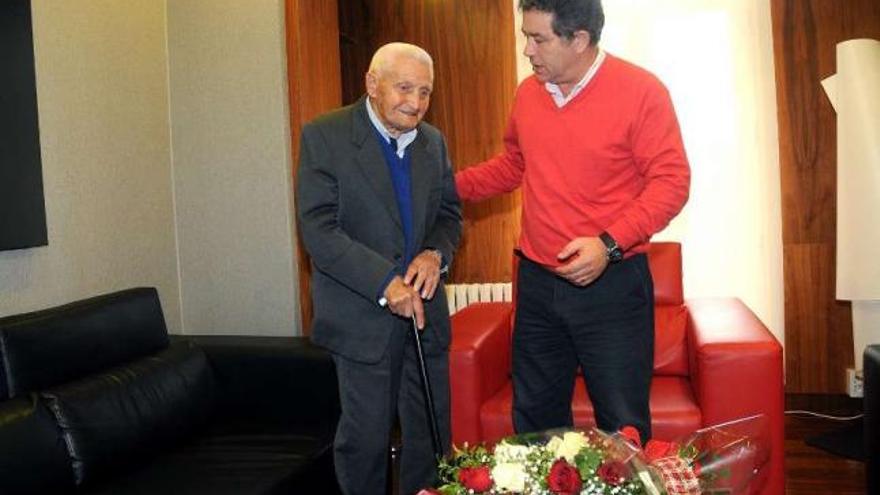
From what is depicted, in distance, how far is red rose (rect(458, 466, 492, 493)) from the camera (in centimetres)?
119

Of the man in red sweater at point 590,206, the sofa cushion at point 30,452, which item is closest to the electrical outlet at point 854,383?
the man in red sweater at point 590,206

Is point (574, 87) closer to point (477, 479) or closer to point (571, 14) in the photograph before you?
point (571, 14)

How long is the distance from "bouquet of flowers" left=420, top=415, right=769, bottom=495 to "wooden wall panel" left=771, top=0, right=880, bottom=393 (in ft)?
8.16

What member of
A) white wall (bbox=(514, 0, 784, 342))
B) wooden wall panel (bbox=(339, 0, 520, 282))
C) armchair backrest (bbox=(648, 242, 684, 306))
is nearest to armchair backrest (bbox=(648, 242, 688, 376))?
armchair backrest (bbox=(648, 242, 684, 306))

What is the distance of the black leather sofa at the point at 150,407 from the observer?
1946 mm

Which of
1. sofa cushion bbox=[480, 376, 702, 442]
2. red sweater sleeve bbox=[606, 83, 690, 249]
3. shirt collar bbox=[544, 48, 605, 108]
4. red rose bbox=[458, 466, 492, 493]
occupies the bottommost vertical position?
sofa cushion bbox=[480, 376, 702, 442]

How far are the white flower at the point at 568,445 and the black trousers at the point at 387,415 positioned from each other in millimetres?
761

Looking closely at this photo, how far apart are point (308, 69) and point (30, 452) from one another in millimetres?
1679

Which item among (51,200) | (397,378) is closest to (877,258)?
(397,378)

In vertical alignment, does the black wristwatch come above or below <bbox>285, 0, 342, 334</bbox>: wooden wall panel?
below

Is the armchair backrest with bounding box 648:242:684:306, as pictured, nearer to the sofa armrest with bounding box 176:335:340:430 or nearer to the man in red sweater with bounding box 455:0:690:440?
the man in red sweater with bounding box 455:0:690:440

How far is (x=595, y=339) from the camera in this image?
6.11ft

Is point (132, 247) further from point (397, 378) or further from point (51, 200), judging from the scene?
point (397, 378)

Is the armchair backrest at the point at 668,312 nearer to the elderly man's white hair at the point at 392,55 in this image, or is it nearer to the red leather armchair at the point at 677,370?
the red leather armchair at the point at 677,370
